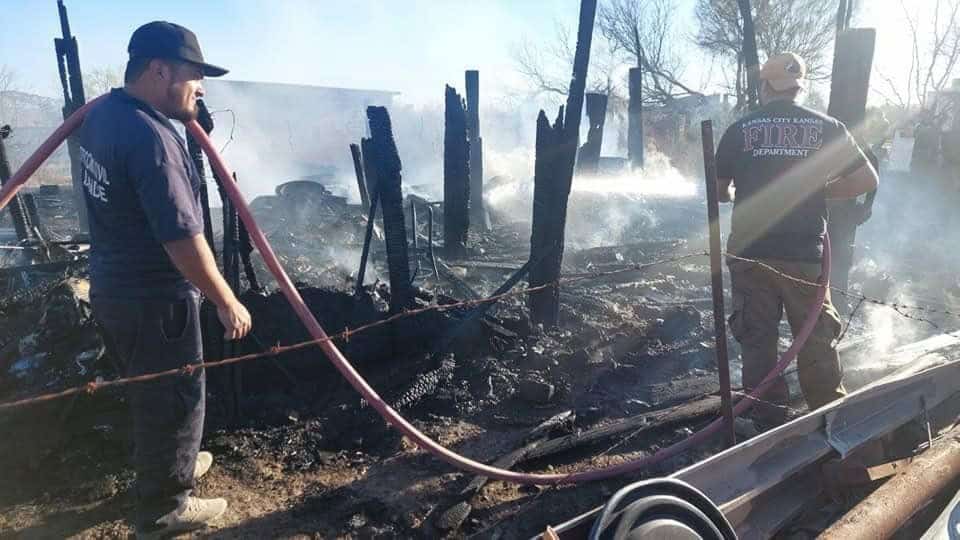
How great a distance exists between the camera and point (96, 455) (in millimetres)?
3680

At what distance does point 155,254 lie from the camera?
2.56 m

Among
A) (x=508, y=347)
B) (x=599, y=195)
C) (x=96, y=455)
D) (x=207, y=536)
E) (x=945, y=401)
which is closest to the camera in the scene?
(x=207, y=536)

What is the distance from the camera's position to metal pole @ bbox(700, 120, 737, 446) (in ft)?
10.2

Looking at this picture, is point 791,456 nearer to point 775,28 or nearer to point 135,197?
point 135,197

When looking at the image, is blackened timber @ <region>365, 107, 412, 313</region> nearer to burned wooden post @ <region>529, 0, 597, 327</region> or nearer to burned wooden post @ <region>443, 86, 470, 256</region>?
burned wooden post @ <region>529, 0, 597, 327</region>

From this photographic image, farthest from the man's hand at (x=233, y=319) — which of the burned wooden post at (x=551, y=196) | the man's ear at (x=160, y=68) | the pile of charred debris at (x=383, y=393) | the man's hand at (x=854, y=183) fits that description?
the man's hand at (x=854, y=183)

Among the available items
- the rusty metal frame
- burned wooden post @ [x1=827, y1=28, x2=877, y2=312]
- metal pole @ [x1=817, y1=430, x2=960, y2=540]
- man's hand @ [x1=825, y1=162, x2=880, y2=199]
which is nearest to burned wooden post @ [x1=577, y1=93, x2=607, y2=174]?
burned wooden post @ [x1=827, y1=28, x2=877, y2=312]

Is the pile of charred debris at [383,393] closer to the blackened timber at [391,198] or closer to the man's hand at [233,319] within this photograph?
the blackened timber at [391,198]

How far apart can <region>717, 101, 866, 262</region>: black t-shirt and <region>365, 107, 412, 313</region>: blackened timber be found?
2734 mm

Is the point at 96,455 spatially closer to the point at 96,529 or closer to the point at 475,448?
the point at 96,529

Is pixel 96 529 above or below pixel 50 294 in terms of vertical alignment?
below

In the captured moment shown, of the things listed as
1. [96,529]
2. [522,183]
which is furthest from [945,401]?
[522,183]

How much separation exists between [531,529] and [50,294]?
458 centimetres

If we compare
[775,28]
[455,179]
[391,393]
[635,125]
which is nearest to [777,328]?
[391,393]
